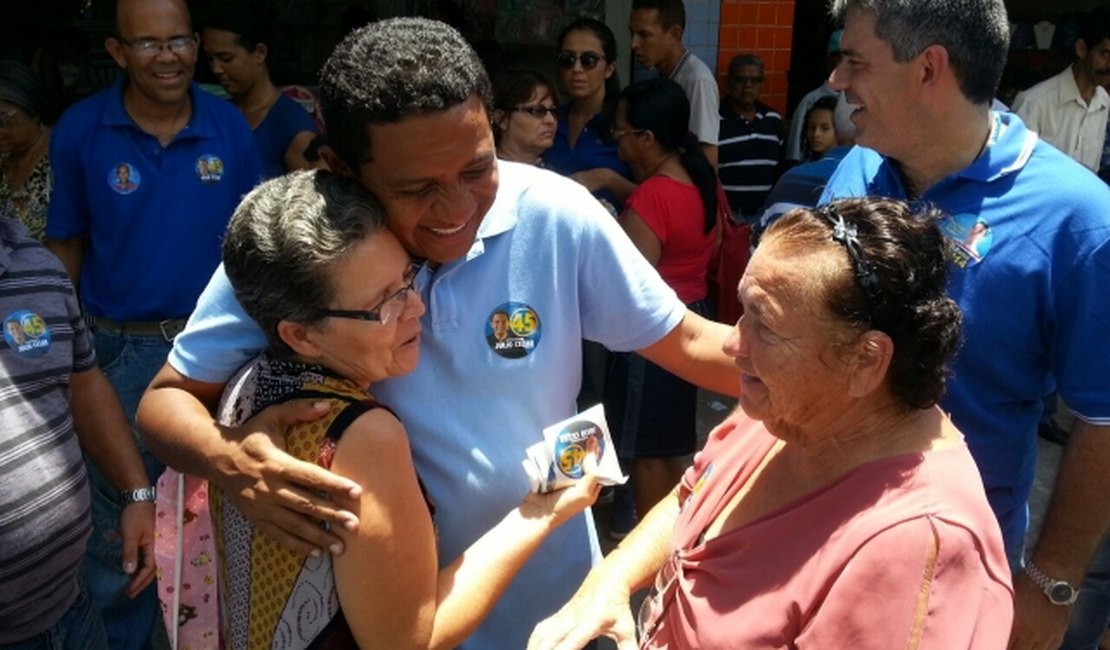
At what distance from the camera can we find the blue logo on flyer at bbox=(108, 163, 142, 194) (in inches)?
135

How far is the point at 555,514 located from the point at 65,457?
3.78ft

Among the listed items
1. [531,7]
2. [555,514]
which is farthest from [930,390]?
[531,7]

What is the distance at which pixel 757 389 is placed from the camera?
1.58 metres

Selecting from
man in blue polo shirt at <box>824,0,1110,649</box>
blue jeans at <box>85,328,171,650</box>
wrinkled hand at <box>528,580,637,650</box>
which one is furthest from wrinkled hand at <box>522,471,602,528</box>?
blue jeans at <box>85,328,171,650</box>

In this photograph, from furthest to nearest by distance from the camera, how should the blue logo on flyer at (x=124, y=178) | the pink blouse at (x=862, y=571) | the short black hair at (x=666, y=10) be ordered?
the short black hair at (x=666, y=10) → the blue logo on flyer at (x=124, y=178) → the pink blouse at (x=862, y=571)

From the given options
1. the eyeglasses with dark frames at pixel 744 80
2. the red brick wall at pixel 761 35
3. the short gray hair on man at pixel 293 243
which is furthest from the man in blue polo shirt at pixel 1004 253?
the red brick wall at pixel 761 35

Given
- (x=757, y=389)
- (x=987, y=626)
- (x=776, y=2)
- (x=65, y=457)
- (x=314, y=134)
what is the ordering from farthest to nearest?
(x=776, y=2) < (x=314, y=134) < (x=65, y=457) < (x=757, y=389) < (x=987, y=626)

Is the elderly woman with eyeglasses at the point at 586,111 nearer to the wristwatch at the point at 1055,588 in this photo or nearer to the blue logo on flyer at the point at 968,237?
the blue logo on flyer at the point at 968,237

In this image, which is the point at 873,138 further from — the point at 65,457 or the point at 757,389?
the point at 65,457

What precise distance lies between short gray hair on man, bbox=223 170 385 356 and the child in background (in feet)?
15.6

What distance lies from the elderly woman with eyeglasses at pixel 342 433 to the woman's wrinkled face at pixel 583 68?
132 inches

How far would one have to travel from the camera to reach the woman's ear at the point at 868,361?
144 cm

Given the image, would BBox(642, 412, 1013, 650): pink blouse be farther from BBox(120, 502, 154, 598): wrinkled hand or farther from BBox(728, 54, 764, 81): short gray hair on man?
BBox(728, 54, 764, 81): short gray hair on man

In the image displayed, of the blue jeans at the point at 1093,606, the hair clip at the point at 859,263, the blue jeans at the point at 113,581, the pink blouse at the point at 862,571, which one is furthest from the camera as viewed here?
the blue jeans at the point at 113,581
